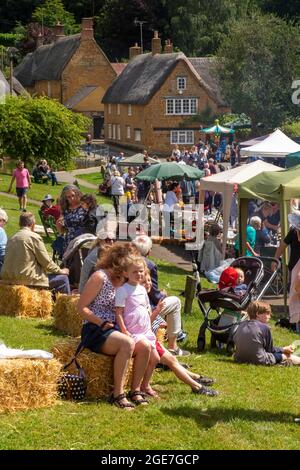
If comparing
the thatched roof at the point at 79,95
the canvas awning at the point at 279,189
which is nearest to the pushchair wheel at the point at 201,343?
the canvas awning at the point at 279,189

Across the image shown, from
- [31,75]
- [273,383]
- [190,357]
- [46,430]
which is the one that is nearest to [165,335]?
[190,357]

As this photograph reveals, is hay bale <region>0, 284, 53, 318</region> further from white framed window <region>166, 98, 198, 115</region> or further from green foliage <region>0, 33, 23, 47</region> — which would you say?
green foliage <region>0, 33, 23, 47</region>

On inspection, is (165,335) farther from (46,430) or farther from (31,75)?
(31,75)

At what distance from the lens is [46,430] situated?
7.94 m

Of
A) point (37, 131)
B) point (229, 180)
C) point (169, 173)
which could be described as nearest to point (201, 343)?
point (229, 180)

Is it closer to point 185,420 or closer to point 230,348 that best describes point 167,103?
point 230,348

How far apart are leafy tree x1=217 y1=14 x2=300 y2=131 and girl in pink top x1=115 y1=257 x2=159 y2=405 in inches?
2344

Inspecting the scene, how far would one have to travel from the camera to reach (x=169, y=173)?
100 feet

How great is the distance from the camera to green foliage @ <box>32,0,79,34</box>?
106562 millimetres

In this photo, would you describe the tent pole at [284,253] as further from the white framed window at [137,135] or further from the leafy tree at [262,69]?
the white framed window at [137,135]

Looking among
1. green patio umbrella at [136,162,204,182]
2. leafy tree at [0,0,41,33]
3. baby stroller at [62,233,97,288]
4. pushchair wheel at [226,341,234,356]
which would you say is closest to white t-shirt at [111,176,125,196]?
green patio umbrella at [136,162,204,182]

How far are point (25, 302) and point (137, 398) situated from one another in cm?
447

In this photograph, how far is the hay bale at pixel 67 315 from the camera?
12211 millimetres

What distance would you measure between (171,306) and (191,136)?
64138 mm
